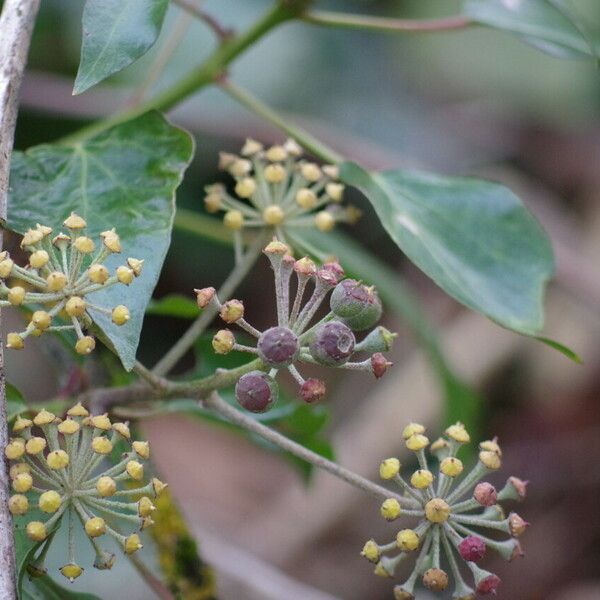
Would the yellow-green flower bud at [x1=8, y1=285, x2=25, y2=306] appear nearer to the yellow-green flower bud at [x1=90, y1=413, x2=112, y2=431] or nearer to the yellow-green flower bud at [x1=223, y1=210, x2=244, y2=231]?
the yellow-green flower bud at [x1=90, y1=413, x2=112, y2=431]

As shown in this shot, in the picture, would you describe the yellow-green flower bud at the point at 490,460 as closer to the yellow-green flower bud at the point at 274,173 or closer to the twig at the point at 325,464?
the twig at the point at 325,464

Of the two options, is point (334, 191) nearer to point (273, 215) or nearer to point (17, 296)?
point (273, 215)

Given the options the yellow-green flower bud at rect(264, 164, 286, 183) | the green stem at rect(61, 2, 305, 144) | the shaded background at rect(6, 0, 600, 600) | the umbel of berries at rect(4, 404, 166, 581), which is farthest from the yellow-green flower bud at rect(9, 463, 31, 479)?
the shaded background at rect(6, 0, 600, 600)

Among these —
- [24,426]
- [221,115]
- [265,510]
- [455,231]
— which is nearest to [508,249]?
[455,231]

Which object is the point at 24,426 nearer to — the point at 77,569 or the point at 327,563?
the point at 77,569

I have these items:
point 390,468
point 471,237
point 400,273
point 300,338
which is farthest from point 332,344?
point 400,273

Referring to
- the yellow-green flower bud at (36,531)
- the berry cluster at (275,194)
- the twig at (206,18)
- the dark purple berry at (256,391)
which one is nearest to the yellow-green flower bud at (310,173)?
the berry cluster at (275,194)

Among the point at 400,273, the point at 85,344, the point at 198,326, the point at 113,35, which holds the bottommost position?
the point at 400,273
